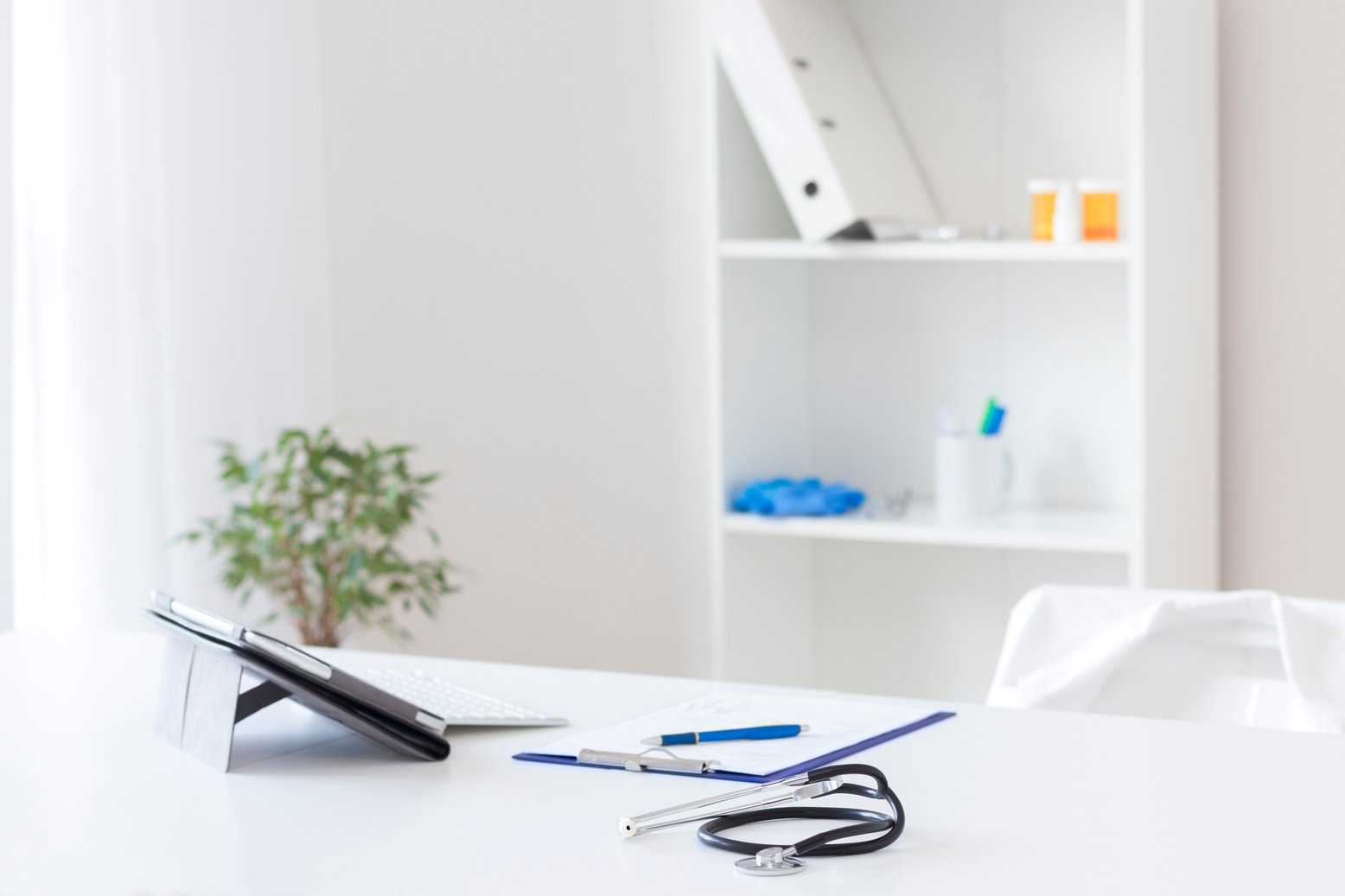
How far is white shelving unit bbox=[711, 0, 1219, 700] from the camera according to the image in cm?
226

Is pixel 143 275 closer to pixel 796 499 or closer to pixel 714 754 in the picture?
pixel 796 499

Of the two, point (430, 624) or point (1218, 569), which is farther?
point (430, 624)

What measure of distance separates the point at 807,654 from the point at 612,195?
0.91m

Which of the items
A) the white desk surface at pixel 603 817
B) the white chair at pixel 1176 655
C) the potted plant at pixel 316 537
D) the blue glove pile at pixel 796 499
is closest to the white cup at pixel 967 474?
the blue glove pile at pixel 796 499

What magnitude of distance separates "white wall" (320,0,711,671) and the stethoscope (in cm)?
175

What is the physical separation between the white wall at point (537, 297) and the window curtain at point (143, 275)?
233mm

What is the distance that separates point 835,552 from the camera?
9.31 ft

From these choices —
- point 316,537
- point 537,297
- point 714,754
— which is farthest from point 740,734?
point 537,297

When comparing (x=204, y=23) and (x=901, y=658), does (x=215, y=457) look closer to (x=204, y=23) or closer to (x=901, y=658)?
(x=204, y=23)

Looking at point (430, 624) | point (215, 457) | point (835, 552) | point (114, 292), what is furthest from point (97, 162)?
point (835, 552)

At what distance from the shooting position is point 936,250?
233 centimetres

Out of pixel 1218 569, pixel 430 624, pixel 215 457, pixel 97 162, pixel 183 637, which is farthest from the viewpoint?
pixel 430 624

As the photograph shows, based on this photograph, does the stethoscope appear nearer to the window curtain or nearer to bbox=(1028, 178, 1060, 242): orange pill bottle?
the window curtain

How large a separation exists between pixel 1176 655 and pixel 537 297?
5.26 feet
